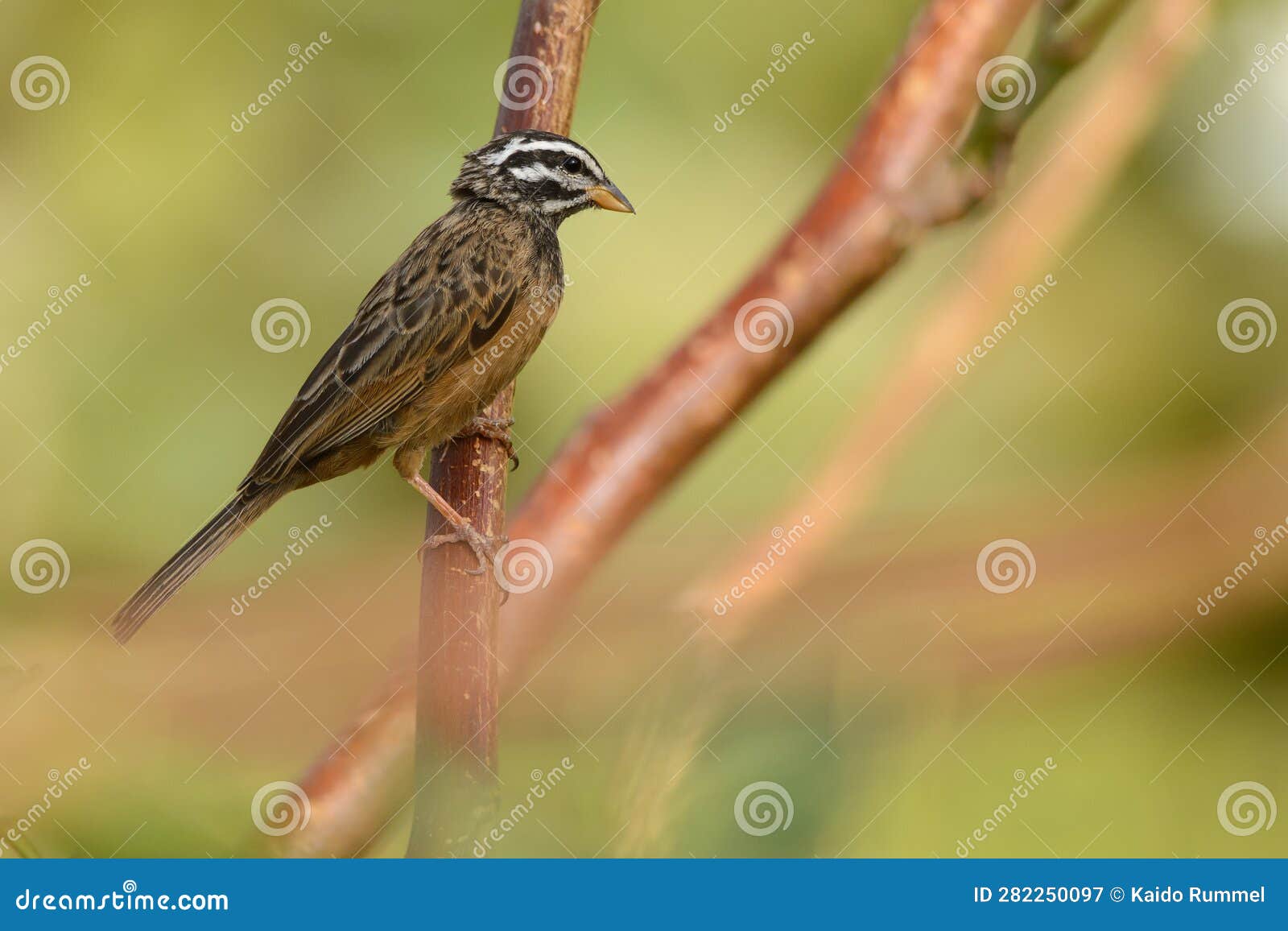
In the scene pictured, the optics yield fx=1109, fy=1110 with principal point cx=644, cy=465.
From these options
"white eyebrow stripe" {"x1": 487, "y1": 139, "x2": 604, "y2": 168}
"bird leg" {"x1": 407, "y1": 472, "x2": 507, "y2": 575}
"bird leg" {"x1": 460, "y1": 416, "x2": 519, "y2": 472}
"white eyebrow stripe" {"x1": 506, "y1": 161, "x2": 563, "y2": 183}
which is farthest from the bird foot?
"white eyebrow stripe" {"x1": 506, "y1": 161, "x2": 563, "y2": 183}

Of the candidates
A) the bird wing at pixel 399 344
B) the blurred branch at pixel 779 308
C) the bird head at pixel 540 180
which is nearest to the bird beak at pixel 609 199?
the bird head at pixel 540 180

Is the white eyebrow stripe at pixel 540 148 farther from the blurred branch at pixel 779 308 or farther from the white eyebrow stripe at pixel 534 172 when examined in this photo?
the blurred branch at pixel 779 308

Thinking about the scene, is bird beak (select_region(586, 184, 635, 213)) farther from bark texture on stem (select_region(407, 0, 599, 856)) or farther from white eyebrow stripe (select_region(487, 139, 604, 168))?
bark texture on stem (select_region(407, 0, 599, 856))

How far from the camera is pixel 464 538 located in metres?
2.39

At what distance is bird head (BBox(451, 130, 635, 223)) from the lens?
3021 mm

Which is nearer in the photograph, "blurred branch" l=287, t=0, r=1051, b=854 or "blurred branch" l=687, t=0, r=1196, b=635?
"blurred branch" l=287, t=0, r=1051, b=854

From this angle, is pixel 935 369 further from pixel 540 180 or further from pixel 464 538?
pixel 540 180

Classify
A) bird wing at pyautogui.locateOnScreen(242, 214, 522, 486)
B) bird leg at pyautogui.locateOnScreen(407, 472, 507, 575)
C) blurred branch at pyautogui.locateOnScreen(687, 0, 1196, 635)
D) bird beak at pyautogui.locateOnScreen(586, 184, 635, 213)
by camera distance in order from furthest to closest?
bird beak at pyautogui.locateOnScreen(586, 184, 635, 213) → bird wing at pyautogui.locateOnScreen(242, 214, 522, 486) → bird leg at pyautogui.locateOnScreen(407, 472, 507, 575) → blurred branch at pyautogui.locateOnScreen(687, 0, 1196, 635)

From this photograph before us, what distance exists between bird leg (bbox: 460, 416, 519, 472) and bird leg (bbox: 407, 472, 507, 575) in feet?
0.80

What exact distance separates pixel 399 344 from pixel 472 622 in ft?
4.42

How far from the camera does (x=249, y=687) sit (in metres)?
2.68

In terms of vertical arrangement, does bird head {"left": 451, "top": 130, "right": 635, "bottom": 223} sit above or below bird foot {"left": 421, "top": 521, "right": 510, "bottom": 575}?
above

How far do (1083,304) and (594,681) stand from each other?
2.35 meters

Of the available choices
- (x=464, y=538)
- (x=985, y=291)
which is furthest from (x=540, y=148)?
(x=985, y=291)
